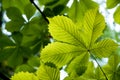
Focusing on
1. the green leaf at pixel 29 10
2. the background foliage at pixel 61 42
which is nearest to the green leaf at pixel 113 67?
the background foliage at pixel 61 42

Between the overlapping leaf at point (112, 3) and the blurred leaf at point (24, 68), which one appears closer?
the overlapping leaf at point (112, 3)

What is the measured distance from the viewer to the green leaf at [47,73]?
3.48ft

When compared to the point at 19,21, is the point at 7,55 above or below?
below

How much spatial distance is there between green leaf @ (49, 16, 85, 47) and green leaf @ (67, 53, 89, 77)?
0.07 metres

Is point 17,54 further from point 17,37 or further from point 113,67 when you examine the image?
point 113,67

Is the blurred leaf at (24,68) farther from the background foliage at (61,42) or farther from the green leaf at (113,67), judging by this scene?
the green leaf at (113,67)

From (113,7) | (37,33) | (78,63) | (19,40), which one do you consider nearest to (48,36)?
(37,33)

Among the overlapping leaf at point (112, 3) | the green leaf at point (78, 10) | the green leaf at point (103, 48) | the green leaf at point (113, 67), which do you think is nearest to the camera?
the green leaf at point (103, 48)

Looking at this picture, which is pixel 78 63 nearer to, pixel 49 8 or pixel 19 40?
pixel 49 8

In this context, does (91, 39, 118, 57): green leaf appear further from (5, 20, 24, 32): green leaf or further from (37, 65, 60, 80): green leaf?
(5, 20, 24, 32): green leaf

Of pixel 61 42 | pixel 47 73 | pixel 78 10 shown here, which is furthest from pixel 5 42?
pixel 47 73

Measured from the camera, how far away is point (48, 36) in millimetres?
1832

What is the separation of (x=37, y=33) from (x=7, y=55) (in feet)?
0.79

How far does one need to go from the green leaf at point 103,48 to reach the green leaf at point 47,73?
7.9 inches
